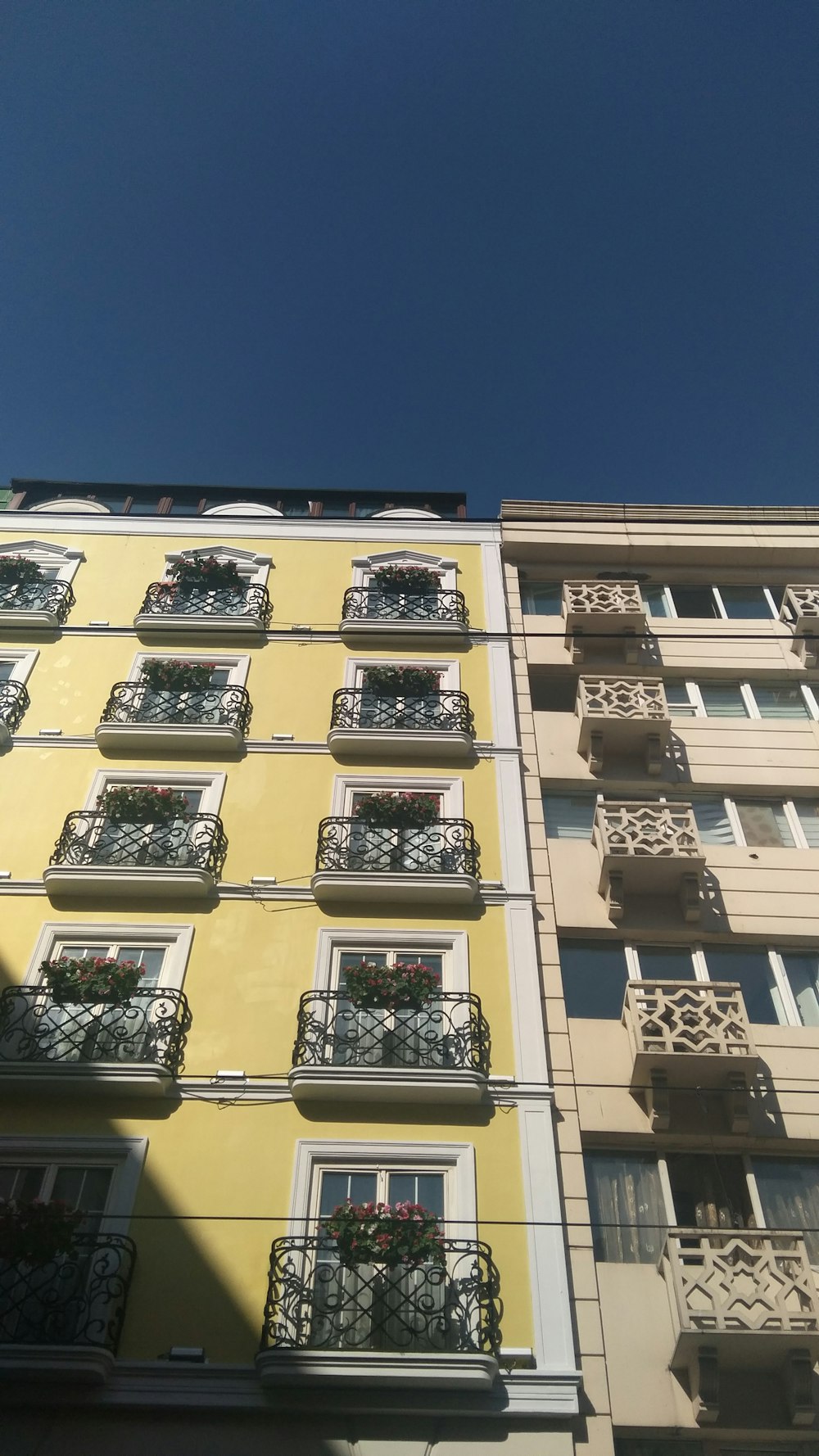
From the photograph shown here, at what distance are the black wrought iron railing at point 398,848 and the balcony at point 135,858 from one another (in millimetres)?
1692

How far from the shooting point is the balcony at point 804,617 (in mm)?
20375

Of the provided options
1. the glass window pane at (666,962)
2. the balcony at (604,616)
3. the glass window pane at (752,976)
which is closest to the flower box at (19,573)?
the balcony at (604,616)

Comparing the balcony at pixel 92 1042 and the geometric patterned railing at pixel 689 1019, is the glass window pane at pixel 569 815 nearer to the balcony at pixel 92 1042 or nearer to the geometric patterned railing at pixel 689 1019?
the geometric patterned railing at pixel 689 1019

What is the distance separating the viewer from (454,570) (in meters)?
22.3

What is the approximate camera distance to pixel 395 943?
15305 millimetres

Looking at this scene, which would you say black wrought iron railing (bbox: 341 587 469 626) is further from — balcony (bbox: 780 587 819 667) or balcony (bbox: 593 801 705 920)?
balcony (bbox: 780 587 819 667)

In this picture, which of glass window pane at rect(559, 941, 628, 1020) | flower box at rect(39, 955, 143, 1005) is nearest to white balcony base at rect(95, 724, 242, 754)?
flower box at rect(39, 955, 143, 1005)

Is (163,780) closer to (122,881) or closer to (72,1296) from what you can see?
(122,881)

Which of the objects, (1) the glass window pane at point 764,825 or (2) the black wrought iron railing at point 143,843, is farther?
(1) the glass window pane at point 764,825

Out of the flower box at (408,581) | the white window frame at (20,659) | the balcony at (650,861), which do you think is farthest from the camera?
the flower box at (408,581)

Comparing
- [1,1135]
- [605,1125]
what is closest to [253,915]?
[1,1135]

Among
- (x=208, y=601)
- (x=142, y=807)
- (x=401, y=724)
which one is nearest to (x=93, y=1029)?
(x=142, y=807)

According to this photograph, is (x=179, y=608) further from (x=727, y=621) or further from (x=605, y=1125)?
(x=605, y=1125)

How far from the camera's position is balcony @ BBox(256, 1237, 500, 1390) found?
10.9 m
